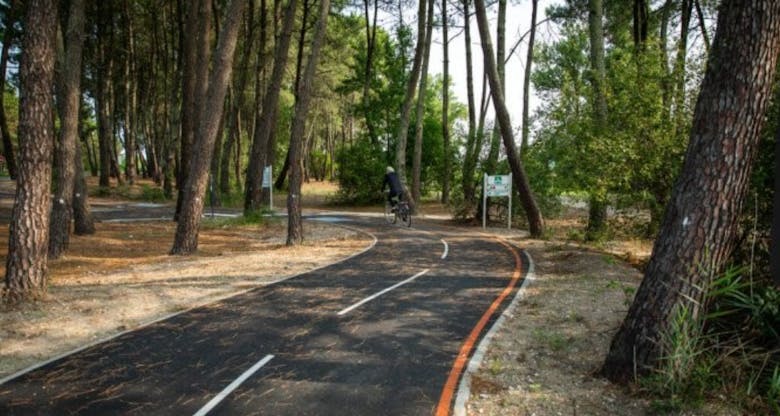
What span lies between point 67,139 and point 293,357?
9.98 meters

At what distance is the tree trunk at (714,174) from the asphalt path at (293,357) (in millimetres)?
2153

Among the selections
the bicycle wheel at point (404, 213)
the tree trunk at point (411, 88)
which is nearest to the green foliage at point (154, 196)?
the tree trunk at point (411, 88)

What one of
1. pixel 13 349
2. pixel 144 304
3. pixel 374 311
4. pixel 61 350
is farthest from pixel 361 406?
pixel 144 304

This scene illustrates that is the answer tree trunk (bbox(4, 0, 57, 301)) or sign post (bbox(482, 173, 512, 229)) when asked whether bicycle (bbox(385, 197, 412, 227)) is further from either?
tree trunk (bbox(4, 0, 57, 301))

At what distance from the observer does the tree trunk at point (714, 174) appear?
5.00 m

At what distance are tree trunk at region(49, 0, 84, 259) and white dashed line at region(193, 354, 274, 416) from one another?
9.31 meters

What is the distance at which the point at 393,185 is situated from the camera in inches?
830

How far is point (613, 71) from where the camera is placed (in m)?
14.5

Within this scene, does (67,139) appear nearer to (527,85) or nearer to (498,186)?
(498,186)

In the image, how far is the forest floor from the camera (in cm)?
552

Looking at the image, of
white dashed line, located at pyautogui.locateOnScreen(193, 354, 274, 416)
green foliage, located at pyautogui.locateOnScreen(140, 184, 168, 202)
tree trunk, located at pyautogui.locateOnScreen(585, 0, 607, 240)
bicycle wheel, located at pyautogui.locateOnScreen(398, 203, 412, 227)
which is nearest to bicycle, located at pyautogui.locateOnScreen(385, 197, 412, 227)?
bicycle wheel, located at pyautogui.locateOnScreen(398, 203, 412, 227)

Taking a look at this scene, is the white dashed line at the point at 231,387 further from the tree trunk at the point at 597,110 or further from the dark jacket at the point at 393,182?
the dark jacket at the point at 393,182

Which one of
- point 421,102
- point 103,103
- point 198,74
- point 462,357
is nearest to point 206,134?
point 198,74

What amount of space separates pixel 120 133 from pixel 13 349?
2496 inches
